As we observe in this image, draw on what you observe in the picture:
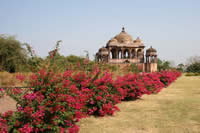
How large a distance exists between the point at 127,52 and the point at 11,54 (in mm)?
23360

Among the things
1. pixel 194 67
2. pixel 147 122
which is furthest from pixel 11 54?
pixel 194 67

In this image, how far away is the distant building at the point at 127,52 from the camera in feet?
115

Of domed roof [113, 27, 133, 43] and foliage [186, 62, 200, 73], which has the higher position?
domed roof [113, 27, 133, 43]

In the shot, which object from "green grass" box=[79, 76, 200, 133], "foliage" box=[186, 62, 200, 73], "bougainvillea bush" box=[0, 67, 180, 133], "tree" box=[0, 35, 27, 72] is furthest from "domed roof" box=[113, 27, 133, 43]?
"foliage" box=[186, 62, 200, 73]

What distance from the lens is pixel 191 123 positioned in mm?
5199

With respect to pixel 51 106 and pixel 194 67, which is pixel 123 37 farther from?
pixel 194 67

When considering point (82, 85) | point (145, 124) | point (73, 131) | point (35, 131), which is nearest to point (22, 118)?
point (35, 131)

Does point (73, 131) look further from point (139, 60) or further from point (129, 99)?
point (139, 60)

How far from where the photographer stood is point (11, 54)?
22969 millimetres

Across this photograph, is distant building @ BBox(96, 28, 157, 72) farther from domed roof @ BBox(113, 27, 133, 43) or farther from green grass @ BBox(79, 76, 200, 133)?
green grass @ BBox(79, 76, 200, 133)

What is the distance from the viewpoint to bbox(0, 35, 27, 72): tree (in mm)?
22328

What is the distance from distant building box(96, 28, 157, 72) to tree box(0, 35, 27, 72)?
48.1ft

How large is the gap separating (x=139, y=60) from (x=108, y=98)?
31.3 m

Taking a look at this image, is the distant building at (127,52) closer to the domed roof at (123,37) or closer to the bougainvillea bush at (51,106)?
the domed roof at (123,37)
